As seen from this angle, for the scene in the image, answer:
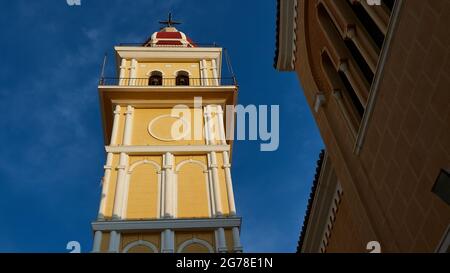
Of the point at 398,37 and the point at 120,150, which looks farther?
the point at 120,150

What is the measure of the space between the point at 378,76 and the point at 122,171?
31.6 feet

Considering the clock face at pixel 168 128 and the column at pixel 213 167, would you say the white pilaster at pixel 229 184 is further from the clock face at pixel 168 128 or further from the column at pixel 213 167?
the clock face at pixel 168 128

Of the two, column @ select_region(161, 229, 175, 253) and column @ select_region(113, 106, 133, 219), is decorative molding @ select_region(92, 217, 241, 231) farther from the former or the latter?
column @ select_region(113, 106, 133, 219)

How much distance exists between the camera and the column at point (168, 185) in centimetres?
1556

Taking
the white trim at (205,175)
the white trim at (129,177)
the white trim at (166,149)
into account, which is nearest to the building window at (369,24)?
the white trim at (205,175)

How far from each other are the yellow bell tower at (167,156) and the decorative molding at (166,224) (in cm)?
3

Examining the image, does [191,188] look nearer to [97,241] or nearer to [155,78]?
[97,241]

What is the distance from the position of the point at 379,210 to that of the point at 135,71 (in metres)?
16.2

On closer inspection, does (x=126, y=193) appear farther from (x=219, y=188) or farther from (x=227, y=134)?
(x=227, y=134)

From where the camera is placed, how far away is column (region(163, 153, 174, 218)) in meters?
15.6

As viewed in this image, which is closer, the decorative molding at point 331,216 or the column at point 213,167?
the decorative molding at point 331,216
